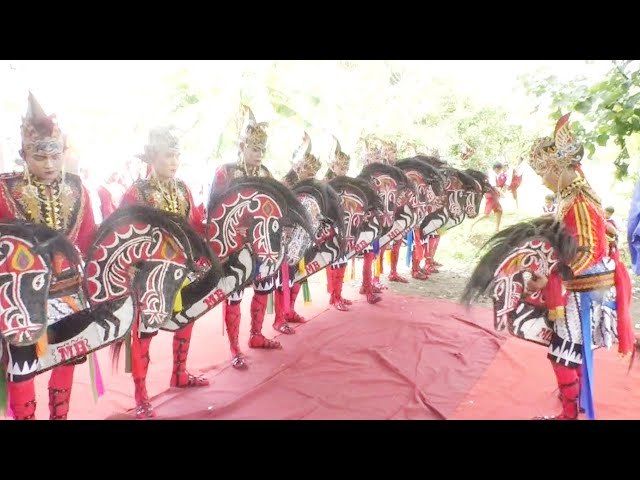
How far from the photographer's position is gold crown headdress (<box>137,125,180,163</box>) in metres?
2.54

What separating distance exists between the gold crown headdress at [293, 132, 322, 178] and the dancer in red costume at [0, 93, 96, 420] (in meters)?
2.09

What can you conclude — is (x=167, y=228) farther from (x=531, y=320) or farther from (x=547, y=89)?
(x=547, y=89)

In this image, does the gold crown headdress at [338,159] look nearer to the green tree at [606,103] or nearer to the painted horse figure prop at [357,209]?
the painted horse figure prop at [357,209]

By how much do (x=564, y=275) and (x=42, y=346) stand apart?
2.47 meters

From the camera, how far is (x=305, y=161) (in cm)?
402

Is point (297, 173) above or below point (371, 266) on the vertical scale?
above

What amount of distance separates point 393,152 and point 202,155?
15.1 feet

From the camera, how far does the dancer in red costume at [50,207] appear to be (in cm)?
199

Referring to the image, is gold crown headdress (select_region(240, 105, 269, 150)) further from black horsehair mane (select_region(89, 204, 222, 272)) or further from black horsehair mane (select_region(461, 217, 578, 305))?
black horsehair mane (select_region(461, 217, 578, 305))

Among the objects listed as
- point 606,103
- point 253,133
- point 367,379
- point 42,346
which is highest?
point 606,103

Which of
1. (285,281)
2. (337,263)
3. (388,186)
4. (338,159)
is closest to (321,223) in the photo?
(285,281)

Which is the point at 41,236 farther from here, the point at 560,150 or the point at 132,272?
the point at 560,150

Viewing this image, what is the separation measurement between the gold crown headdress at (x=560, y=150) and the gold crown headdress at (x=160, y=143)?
6.52 ft

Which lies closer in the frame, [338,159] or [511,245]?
[511,245]
